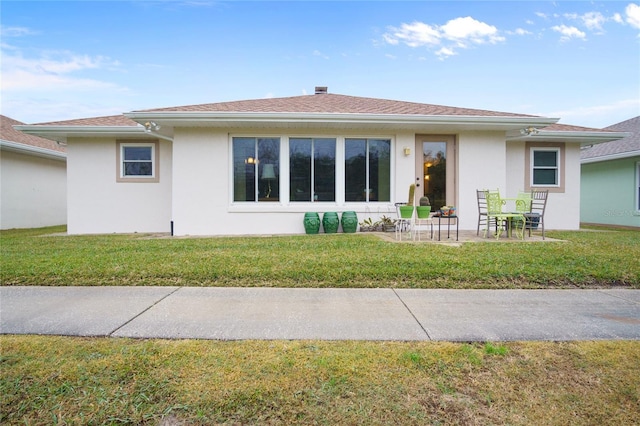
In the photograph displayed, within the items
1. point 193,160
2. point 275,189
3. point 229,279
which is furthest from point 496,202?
point 193,160

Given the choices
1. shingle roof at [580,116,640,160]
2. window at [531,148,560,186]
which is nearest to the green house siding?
shingle roof at [580,116,640,160]

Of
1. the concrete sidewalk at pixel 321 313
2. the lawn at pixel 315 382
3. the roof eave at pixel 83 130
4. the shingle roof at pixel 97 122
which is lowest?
the lawn at pixel 315 382

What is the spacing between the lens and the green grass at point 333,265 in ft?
15.0

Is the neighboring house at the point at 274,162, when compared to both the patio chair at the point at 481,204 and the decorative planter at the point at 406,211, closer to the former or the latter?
the patio chair at the point at 481,204

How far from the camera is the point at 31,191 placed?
41.7ft

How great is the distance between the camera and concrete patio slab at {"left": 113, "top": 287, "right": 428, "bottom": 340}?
2.93m

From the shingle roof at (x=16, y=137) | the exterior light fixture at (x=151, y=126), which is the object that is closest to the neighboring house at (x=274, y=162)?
the exterior light fixture at (x=151, y=126)

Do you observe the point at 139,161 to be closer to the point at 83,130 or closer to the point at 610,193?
the point at 83,130

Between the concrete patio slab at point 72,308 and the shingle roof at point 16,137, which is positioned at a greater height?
the shingle roof at point 16,137

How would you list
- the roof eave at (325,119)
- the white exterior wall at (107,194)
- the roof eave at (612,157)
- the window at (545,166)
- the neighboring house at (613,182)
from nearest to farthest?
the roof eave at (325,119)
the white exterior wall at (107,194)
the window at (545,166)
the roof eave at (612,157)
the neighboring house at (613,182)

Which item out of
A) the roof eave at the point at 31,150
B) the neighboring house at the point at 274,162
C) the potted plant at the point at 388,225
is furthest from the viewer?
the roof eave at the point at 31,150

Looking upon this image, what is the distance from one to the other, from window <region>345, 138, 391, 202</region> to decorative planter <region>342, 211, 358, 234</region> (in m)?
0.57

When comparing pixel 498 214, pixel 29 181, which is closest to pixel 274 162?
pixel 498 214

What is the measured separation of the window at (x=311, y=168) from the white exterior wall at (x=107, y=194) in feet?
13.2
